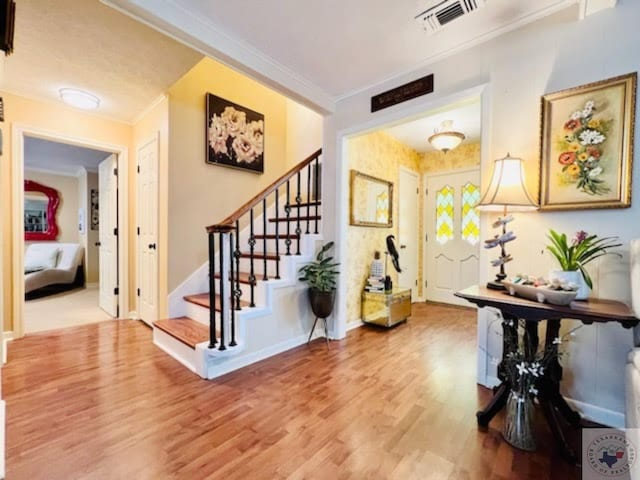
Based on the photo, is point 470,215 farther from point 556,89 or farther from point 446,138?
point 556,89

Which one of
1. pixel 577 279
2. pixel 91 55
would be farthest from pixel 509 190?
pixel 91 55

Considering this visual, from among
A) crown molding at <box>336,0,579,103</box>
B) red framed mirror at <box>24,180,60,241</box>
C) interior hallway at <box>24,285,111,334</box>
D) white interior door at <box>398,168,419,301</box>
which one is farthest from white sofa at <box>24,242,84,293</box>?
white interior door at <box>398,168,419,301</box>

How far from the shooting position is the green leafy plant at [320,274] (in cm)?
279

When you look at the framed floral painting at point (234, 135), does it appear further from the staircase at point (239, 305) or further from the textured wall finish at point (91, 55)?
the staircase at point (239, 305)

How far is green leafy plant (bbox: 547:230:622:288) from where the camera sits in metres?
1.60

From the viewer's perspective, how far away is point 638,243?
1396 millimetres

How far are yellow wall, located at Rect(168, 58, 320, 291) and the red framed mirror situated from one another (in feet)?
17.9

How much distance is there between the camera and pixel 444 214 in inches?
187

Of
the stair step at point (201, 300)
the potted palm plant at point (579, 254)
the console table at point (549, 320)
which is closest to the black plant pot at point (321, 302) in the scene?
the stair step at point (201, 300)

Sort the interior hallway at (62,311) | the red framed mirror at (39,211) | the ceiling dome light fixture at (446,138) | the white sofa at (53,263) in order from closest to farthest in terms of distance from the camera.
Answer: the ceiling dome light fixture at (446,138)
the interior hallway at (62,311)
the white sofa at (53,263)
the red framed mirror at (39,211)

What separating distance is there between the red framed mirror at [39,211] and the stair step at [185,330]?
5624 mm

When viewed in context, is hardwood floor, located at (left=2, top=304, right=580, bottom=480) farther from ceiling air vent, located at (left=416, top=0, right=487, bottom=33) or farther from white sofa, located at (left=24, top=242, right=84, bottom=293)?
white sofa, located at (left=24, top=242, right=84, bottom=293)

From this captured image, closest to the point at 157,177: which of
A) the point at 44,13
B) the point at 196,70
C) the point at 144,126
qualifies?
the point at 144,126

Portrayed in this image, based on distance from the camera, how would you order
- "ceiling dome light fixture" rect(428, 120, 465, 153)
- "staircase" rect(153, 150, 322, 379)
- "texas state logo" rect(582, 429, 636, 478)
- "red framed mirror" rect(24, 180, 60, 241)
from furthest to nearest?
"red framed mirror" rect(24, 180, 60, 241) < "ceiling dome light fixture" rect(428, 120, 465, 153) < "staircase" rect(153, 150, 322, 379) < "texas state logo" rect(582, 429, 636, 478)
